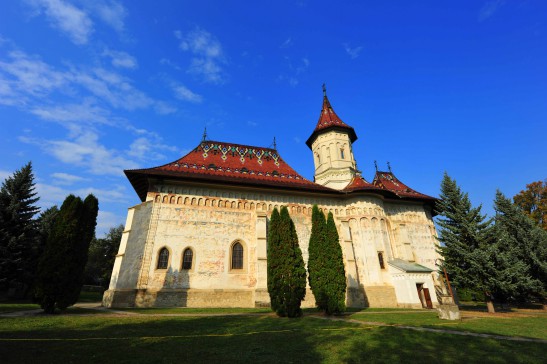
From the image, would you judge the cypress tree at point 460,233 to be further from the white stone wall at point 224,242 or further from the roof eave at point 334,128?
the roof eave at point 334,128

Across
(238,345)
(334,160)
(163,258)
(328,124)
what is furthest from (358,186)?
(238,345)

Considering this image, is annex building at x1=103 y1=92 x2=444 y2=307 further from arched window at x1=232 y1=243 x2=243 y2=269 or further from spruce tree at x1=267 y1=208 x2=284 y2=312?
spruce tree at x1=267 y1=208 x2=284 y2=312

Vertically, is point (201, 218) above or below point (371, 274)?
above

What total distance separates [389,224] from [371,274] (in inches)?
218

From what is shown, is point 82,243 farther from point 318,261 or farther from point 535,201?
point 535,201

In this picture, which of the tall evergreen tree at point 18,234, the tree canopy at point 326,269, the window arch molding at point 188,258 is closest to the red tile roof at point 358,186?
the tree canopy at point 326,269

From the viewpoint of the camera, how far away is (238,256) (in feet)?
61.5

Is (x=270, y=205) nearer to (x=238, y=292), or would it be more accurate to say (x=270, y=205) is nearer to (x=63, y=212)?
(x=238, y=292)

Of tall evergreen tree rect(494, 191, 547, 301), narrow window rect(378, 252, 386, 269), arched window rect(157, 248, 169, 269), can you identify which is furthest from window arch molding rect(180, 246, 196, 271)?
tall evergreen tree rect(494, 191, 547, 301)

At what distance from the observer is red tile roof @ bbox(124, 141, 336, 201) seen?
19.1m

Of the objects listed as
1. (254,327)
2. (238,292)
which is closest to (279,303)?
(254,327)

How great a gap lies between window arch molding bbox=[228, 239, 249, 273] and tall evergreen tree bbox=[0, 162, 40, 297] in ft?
50.9

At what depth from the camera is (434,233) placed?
79.5 feet

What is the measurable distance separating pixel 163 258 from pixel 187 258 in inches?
58.4
